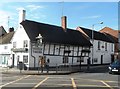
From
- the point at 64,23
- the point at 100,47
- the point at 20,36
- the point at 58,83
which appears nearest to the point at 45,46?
the point at 20,36

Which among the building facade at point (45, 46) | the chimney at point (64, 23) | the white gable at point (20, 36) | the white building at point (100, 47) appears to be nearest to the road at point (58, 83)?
the building facade at point (45, 46)

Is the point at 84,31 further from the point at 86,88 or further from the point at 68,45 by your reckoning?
the point at 86,88

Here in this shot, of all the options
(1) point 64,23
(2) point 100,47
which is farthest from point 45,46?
(2) point 100,47

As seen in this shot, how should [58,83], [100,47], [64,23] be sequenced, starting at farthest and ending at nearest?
[100,47] → [64,23] → [58,83]

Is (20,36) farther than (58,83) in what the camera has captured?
Yes

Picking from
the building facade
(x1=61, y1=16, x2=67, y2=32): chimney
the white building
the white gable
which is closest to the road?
the building facade

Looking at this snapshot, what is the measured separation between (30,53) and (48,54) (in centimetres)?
→ 362

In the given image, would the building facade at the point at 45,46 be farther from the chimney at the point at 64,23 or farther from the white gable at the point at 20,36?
the chimney at the point at 64,23

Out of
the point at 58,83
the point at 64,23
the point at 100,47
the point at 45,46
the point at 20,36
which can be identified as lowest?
the point at 58,83

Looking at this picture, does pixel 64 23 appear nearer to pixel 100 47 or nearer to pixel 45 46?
pixel 45 46

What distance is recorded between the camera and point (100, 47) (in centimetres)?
6353

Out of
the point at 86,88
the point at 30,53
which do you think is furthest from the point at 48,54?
the point at 86,88

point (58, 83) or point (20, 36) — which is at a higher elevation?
point (20, 36)

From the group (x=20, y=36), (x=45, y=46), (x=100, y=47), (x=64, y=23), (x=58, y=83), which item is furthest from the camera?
(x=100, y=47)
